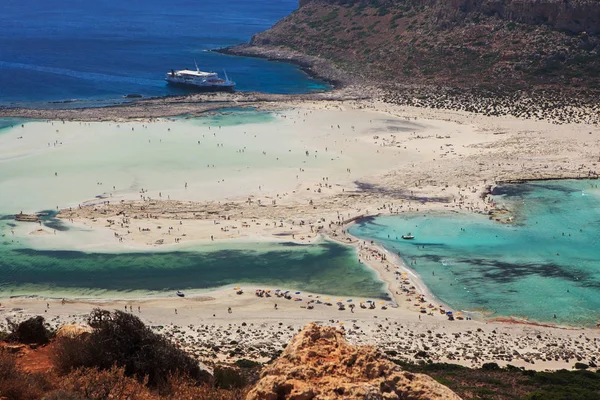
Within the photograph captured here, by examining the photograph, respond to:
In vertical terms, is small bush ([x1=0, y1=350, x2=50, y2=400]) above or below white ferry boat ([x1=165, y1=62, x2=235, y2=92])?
below

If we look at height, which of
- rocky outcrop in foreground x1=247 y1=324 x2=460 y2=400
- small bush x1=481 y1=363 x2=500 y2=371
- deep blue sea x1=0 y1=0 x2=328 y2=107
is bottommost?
small bush x1=481 y1=363 x2=500 y2=371

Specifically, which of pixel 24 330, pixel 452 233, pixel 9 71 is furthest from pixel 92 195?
pixel 9 71

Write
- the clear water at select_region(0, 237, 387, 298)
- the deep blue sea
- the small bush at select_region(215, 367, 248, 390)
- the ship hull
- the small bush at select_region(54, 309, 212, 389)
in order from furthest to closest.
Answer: the deep blue sea
the ship hull
the clear water at select_region(0, 237, 387, 298)
the small bush at select_region(215, 367, 248, 390)
the small bush at select_region(54, 309, 212, 389)

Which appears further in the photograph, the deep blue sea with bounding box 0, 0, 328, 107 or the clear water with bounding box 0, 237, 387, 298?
the deep blue sea with bounding box 0, 0, 328, 107

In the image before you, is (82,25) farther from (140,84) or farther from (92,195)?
(92,195)

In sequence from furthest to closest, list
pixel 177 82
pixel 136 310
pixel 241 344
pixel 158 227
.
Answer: pixel 177 82, pixel 158 227, pixel 136 310, pixel 241 344

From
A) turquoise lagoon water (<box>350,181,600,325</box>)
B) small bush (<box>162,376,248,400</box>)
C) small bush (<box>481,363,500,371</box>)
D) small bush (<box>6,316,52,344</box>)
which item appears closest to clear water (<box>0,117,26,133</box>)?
turquoise lagoon water (<box>350,181,600,325</box>)

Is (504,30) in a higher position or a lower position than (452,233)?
higher

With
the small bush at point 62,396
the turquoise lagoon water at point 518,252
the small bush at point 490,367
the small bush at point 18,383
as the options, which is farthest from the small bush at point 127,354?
the turquoise lagoon water at point 518,252

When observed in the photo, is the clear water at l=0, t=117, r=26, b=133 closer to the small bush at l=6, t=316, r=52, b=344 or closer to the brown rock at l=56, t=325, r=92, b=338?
the small bush at l=6, t=316, r=52, b=344
